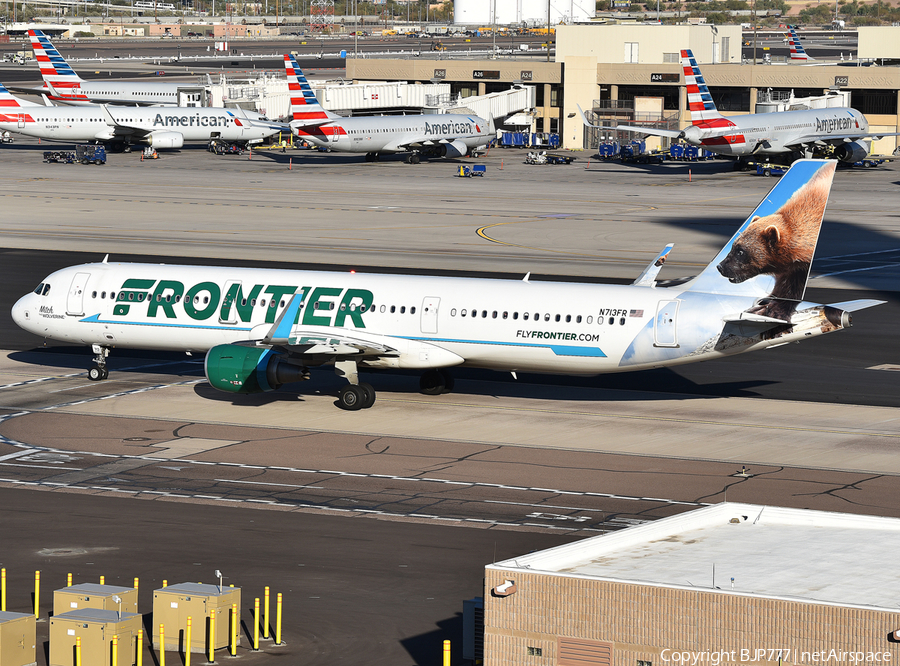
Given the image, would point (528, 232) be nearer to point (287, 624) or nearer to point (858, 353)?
point (858, 353)

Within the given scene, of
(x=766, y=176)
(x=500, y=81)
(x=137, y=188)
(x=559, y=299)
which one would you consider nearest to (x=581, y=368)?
(x=559, y=299)

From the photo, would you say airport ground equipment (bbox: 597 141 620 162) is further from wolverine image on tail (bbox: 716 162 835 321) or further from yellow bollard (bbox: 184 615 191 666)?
yellow bollard (bbox: 184 615 191 666)

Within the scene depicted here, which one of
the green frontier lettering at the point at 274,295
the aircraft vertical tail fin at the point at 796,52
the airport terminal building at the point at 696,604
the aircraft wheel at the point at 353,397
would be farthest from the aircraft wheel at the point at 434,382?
the aircraft vertical tail fin at the point at 796,52

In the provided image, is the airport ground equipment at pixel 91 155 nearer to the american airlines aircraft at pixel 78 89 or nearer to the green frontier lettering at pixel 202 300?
the american airlines aircraft at pixel 78 89

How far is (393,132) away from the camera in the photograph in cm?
13912

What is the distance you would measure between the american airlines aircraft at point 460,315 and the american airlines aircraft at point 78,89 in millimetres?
117528

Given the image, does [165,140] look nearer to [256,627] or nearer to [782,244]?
[782,244]

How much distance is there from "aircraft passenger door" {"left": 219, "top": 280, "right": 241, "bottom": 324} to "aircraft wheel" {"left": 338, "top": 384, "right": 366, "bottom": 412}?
16.0 feet

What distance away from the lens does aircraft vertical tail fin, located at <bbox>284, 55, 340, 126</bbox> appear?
13038 cm

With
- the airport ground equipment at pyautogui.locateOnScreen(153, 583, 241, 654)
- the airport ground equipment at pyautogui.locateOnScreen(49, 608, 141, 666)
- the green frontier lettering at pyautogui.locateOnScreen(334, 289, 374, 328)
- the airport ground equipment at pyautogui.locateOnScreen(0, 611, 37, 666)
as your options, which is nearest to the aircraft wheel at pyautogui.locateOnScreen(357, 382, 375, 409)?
the green frontier lettering at pyautogui.locateOnScreen(334, 289, 374, 328)

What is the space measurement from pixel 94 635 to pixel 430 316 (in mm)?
23628

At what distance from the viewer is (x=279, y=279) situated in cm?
4766

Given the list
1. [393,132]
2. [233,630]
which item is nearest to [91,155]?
[393,132]

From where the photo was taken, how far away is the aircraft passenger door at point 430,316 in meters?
45.6
